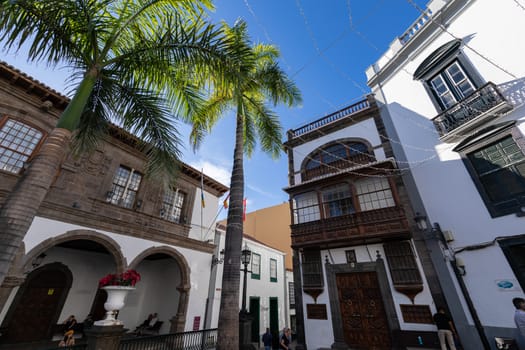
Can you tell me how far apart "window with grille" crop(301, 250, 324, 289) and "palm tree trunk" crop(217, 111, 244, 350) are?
585 cm

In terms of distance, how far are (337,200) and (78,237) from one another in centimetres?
1082

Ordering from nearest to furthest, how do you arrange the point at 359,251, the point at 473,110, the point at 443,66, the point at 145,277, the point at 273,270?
the point at 473,110 → the point at 443,66 → the point at 359,251 → the point at 145,277 → the point at 273,270

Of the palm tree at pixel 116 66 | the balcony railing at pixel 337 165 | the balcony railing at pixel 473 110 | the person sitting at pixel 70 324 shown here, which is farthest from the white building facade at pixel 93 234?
Answer: the balcony railing at pixel 473 110

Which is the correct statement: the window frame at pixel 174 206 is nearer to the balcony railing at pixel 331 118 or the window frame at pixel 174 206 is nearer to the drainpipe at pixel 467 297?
the balcony railing at pixel 331 118

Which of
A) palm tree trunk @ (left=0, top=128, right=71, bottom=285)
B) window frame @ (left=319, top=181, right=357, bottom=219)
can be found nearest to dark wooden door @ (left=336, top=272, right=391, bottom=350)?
window frame @ (left=319, top=181, right=357, bottom=219)

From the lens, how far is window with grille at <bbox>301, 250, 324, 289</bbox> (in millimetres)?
9515

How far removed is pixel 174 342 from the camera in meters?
7.06

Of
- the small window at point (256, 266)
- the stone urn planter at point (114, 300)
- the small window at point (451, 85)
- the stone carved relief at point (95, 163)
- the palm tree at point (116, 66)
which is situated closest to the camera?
the palm tree at point (116, 66)

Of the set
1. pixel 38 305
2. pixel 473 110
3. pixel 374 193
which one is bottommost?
pixel 38 305

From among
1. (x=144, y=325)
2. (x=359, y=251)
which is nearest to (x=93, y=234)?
(x=144, y=325)

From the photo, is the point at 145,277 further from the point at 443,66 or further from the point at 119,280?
the point at 443,66

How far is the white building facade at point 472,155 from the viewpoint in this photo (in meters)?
6.36

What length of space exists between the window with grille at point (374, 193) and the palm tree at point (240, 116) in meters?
4.42

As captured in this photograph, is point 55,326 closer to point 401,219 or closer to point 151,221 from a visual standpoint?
point 151,221
